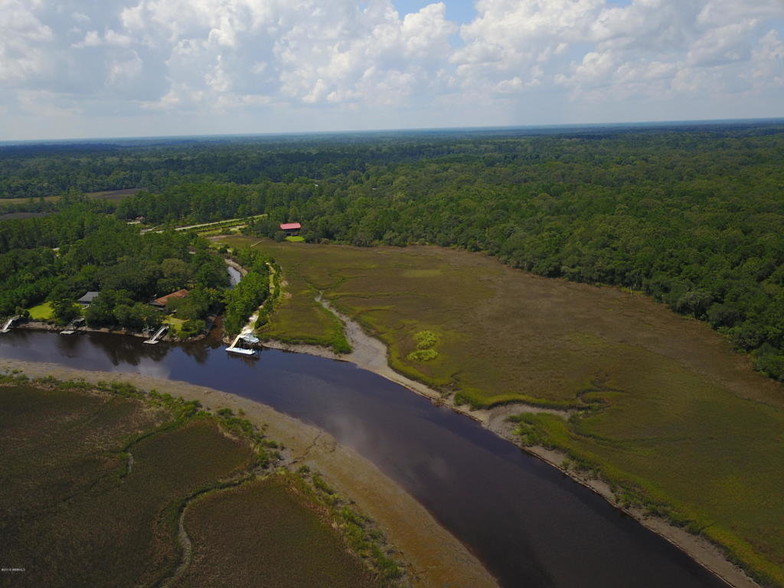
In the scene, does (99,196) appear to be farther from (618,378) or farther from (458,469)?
(618,378)

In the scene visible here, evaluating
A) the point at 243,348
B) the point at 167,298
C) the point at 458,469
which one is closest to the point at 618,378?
the point at 458,469

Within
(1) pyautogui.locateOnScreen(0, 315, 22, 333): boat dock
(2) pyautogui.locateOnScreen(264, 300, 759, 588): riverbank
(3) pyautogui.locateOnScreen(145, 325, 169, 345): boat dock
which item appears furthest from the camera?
(1) pyautogui.locateOnScreen(0, 315, 22, 333): boat dock

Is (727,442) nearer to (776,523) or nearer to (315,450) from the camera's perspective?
(776,523)

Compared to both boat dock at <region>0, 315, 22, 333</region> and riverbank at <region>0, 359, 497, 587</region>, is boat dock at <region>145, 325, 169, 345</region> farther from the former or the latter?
boat dock at <region>0, 315, 22, 333</region>

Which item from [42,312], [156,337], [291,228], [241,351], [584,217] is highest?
[584,217]

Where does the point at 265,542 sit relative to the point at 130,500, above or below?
below

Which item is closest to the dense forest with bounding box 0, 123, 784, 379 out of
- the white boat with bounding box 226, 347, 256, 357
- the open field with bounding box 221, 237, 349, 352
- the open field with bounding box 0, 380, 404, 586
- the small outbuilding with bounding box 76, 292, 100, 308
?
the small outbuilding with bounding box 76, 292, 100, 308
